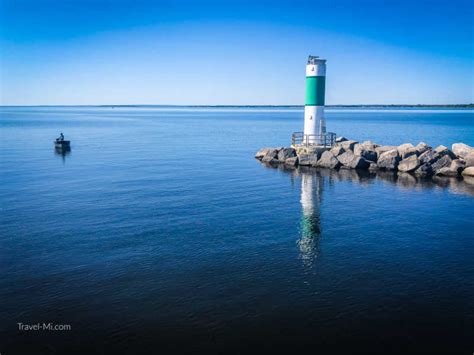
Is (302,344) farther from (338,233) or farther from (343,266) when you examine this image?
(338,233)

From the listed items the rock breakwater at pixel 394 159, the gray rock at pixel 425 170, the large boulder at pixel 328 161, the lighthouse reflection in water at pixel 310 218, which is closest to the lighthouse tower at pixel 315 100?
the rock breakwater at pixel 394 159

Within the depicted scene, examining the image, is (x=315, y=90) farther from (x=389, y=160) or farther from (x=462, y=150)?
(x=462, y=150)

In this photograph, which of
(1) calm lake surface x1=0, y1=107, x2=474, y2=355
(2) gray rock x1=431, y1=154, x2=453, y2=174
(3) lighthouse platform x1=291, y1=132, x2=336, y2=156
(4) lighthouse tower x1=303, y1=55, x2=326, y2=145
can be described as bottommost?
(1) calm lake surface x1=0, y1=107, x2=474, y2=355

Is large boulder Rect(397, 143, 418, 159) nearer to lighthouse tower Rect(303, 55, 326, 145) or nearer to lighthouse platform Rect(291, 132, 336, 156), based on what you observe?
lighthouse platform Rect(291, 132, 336, 156)

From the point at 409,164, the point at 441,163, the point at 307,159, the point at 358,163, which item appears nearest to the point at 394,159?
the point at 409,164

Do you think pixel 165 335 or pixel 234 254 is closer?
pixel 165 335

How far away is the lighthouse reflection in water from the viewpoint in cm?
1678

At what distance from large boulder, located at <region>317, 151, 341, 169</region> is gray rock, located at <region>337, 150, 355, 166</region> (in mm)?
399

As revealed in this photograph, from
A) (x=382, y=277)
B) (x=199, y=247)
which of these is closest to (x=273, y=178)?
(x=199, y=247)

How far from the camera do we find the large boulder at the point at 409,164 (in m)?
35.1

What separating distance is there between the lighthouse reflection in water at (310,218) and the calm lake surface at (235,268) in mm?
114

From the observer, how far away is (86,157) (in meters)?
45.6

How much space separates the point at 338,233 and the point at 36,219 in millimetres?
15229

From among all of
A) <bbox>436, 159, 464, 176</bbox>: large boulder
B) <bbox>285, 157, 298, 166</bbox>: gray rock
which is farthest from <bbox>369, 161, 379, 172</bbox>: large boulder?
<bbox>285, 157, 298, 166</bbox>: gray rock
